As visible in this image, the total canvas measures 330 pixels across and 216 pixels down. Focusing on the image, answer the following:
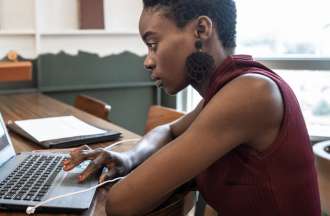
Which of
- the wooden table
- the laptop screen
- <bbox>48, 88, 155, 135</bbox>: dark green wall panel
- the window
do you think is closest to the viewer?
the laptop screen

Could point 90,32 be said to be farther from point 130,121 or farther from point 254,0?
point 254,0

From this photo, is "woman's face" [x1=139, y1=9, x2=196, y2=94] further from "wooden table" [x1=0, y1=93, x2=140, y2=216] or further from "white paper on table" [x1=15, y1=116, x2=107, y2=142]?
"white paper on table" [x1=15, y1=116, x2=107, y2=142]

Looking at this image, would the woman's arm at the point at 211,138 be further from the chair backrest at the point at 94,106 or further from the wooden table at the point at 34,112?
the chair backrest at the point at 94,106

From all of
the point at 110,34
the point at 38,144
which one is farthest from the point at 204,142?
the point at 110,34

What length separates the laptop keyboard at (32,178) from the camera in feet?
3.03

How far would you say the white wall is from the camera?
2598mm

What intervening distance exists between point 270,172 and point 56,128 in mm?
977

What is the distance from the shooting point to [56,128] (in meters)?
1.65

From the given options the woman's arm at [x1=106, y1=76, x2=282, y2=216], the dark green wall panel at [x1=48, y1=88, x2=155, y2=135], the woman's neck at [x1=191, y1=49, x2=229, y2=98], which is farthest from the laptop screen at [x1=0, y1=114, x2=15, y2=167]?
the dark green wall panel at [x1=48, y1=88, x2=155, y2=135]

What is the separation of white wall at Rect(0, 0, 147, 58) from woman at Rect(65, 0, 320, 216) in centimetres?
177

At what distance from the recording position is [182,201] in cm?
100

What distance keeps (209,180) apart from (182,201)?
0.26 feet

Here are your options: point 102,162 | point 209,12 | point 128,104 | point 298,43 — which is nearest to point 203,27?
point 209,12

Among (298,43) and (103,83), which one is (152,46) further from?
(103,83)
